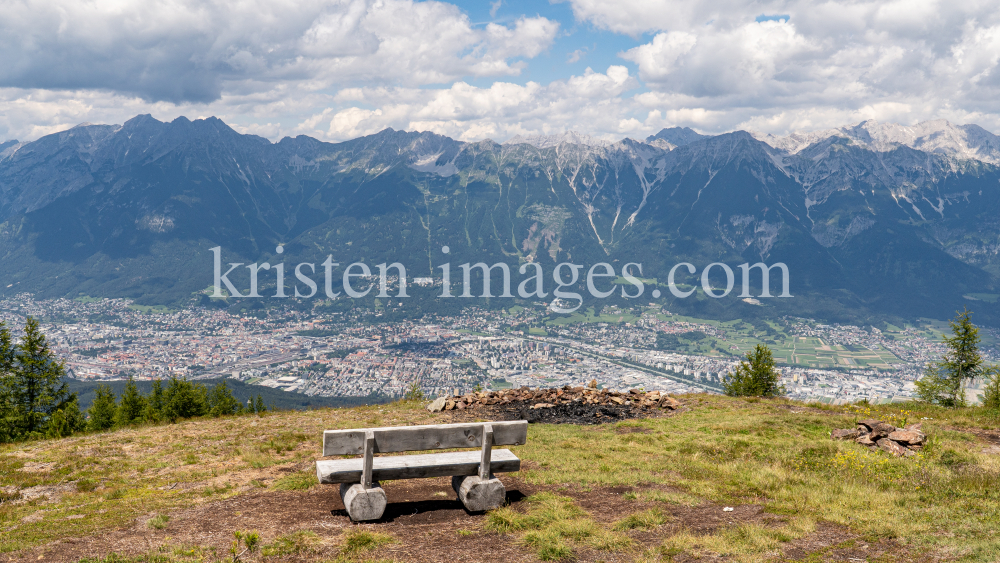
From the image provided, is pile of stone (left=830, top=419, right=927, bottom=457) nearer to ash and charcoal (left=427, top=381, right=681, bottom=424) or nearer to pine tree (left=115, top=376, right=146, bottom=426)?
ash and charcoal (left=427, top=381, right=681, bottom=424)

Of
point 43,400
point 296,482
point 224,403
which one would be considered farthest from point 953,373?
point 43,400

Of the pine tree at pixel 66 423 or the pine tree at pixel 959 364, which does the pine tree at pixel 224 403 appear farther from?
the pine tree at pixel 959 364

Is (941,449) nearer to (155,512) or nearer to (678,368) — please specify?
(155,512)

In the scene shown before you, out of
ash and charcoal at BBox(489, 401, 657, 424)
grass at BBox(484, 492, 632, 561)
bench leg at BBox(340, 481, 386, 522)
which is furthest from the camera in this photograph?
ash and charcoal at BBox(489, 401, 657, 424)

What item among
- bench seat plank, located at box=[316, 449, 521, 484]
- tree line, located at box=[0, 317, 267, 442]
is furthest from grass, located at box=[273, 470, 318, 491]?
tree line, located at box=[0, 317, 267, 442]

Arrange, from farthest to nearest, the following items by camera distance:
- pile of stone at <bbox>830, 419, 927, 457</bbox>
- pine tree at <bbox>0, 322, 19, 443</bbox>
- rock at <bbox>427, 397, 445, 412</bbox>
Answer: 1. pine tree at <bbox>0, 322, 19, 443</bbox>
2. rock at <bbox>427, 397, 445, 412</bbox>
3. pile of stone at <bbox>830, 419, 927, 457</bbox>

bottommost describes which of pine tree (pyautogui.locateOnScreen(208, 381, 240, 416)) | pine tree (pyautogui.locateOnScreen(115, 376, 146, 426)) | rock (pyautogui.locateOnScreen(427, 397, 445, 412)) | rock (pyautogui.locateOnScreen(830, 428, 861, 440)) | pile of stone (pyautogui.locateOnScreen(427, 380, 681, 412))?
pine tree (pyautogui.locateOnScreen(208, 381, 240, 416))

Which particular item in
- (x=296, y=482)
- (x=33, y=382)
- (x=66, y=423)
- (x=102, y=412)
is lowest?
(x=102, y=412)

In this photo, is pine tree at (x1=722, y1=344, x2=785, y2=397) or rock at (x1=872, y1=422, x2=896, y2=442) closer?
rock at (x1=872, y1=422, x2=896, y2=442)

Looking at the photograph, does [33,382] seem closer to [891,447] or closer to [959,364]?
[891,447]
